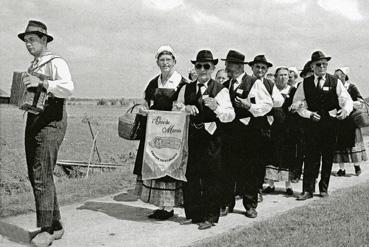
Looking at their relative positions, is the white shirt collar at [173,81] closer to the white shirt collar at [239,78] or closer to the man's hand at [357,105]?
the white shirt collar at [239,78]

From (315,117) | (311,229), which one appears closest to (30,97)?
A: (311,229)

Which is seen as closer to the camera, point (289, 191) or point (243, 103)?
point (243, 103)

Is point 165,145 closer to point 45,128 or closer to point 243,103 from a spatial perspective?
point 243,103

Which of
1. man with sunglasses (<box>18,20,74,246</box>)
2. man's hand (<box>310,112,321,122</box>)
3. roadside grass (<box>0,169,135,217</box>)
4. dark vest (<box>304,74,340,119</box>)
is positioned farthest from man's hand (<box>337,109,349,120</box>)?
man with sunglasses (<box>18,20,74,246</box>)

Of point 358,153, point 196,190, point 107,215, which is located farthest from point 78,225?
point 358,153

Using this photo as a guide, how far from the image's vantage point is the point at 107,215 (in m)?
6.63

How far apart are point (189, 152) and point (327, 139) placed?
2.54 meters

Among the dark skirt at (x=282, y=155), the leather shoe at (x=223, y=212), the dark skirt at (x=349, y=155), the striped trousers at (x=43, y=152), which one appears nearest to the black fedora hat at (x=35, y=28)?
the striped trousers at (x=43, y=152)

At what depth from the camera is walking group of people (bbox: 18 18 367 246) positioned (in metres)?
5.14

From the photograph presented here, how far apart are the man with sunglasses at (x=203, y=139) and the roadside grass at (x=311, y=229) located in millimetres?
532

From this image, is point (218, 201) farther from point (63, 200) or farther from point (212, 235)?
point (63, 200)

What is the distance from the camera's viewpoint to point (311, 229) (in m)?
5.54

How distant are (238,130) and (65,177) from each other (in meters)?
12.1

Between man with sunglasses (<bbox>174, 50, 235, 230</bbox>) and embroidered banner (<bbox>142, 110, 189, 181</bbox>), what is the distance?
10cm
